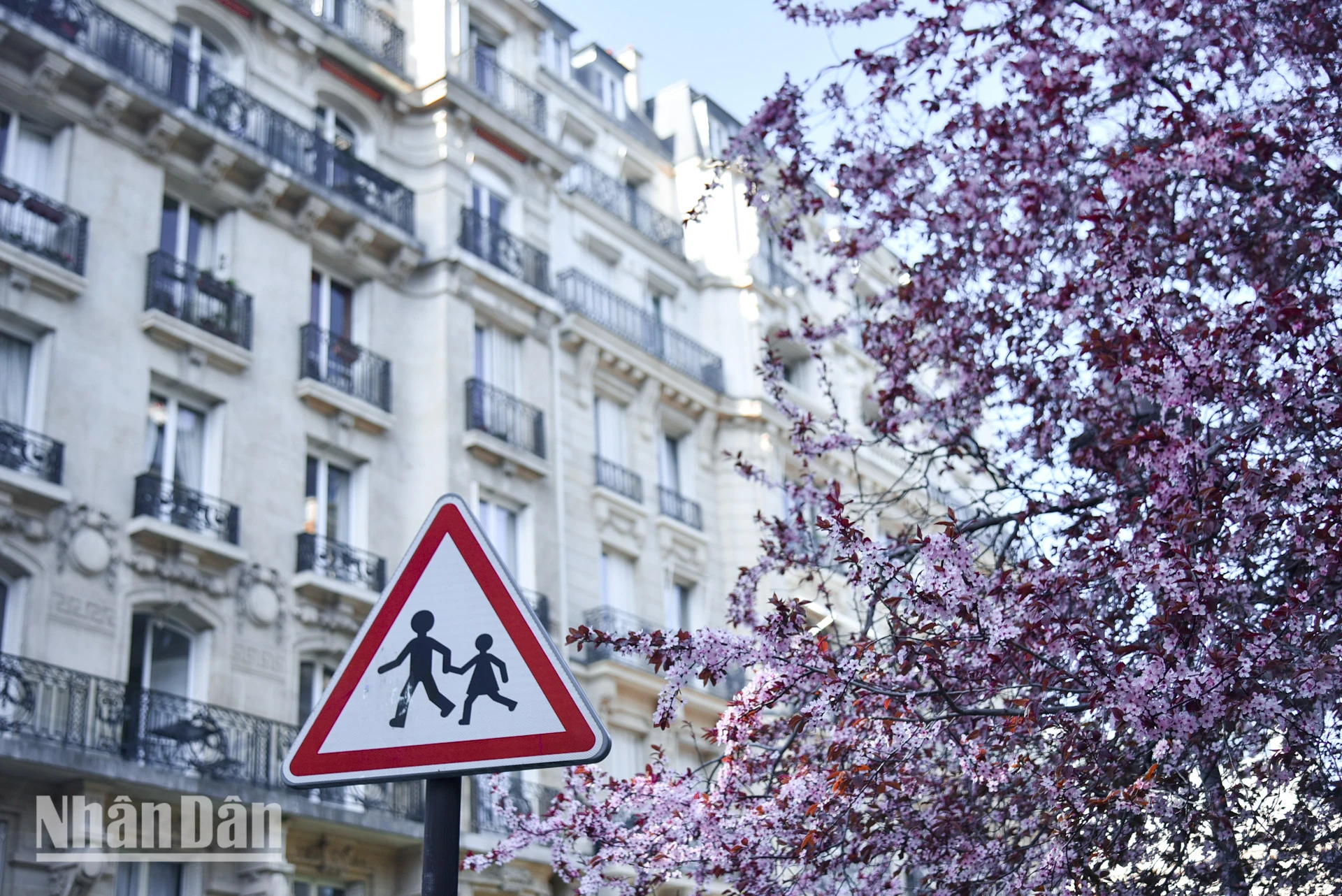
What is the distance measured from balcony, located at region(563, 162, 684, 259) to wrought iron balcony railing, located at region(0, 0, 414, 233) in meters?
5.81

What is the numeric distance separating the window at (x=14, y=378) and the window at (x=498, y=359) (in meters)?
8.08

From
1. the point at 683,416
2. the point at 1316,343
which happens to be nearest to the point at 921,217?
the point at 1316,343

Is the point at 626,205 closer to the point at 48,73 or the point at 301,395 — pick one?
the point at 301,395

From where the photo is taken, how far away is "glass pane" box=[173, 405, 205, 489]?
Result: 18734mm

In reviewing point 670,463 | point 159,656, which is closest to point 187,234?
point 159,656

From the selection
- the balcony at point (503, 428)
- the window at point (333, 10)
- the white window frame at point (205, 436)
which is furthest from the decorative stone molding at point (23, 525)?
the window at point (333, 10)

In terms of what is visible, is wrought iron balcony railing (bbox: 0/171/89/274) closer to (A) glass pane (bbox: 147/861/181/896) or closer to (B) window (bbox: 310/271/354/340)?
(B) window (bbox: 310/271/354/340)

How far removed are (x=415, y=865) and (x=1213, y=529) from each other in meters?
14.7

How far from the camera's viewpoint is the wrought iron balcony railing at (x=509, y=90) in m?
26.7

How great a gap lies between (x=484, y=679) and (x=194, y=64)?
1904cm

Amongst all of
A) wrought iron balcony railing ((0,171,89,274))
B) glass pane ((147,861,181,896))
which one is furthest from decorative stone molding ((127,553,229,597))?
wrought iron balcony railing ((0,171,89,274))

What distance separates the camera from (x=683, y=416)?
96.5ft

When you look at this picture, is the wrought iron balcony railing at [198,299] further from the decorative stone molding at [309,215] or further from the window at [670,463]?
the window at [670,463]

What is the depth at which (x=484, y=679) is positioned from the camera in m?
3.78
